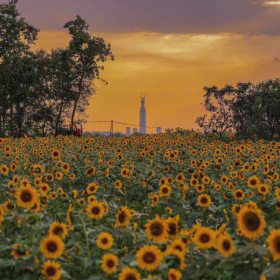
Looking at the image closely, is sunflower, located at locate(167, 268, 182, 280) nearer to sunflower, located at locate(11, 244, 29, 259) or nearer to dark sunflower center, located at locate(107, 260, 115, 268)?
dark sunflower center, located at locate(107, 260, 115, 268)

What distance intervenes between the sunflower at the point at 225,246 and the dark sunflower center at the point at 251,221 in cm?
18

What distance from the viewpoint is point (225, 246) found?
10.1ft

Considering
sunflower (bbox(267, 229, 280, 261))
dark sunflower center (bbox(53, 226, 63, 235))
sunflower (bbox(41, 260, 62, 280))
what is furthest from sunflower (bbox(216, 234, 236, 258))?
dark sunflower center (bbox(53, 226, 63, 235))

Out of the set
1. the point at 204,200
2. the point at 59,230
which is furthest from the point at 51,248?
the point at 204,200

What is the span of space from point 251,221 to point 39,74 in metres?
31.8

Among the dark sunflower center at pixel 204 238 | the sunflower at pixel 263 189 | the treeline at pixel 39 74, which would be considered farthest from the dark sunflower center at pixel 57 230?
the treeline at pixel 39 74

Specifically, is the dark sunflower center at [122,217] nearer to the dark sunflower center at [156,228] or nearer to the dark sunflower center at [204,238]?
the dark sunflower center at [156,228]

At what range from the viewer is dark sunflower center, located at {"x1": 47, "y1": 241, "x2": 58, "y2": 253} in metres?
3.28

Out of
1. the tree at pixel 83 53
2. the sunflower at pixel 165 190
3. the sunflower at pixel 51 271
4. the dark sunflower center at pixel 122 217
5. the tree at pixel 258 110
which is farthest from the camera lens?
the tree at pixel 83 53

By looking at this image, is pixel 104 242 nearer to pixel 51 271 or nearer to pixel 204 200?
pixel 51 271

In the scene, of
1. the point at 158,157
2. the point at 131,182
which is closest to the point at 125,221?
the point at 131,182

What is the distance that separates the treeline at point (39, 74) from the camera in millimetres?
32406

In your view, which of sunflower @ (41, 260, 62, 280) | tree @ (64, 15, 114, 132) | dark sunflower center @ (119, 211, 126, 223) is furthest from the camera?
tree @ (64, 15, 114, 132)

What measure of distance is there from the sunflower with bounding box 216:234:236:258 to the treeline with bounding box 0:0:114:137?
2938 cm
